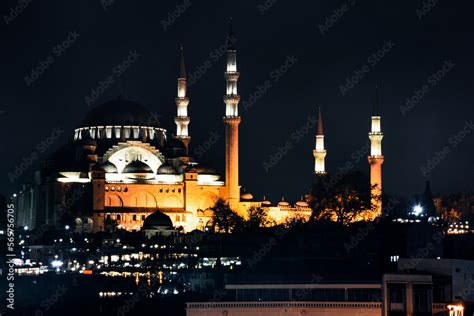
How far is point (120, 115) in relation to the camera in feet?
418

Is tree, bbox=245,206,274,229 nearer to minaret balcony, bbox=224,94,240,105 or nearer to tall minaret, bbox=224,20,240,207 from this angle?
A: tall minaret, bbox=224,20,240,207

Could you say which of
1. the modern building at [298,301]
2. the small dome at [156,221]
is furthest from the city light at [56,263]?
the modern building at [298,301]

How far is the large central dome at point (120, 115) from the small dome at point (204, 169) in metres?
8.88

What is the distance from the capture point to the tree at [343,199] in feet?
354

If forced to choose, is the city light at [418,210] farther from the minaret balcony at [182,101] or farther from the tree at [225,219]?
the minaret balcony at [182,101]

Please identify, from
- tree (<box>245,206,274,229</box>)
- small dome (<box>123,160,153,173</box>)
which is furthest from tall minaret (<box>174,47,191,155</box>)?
tree (<box>245,206,274,229</box>)

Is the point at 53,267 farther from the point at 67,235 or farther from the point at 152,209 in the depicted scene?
the point at 152,209

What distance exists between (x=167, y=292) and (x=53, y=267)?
18.9m

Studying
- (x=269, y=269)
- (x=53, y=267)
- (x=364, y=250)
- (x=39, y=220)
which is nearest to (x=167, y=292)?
(x=269, y=269)

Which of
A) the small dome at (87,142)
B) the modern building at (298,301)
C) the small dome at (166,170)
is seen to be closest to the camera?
the modern building at (298,301)

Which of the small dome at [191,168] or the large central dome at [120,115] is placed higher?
the large central dome at [120,115]

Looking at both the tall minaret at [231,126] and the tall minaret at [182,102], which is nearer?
the tall minaret at [231,126]

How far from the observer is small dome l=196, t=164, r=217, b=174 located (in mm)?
120000

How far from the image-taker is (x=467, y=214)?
123 metres
